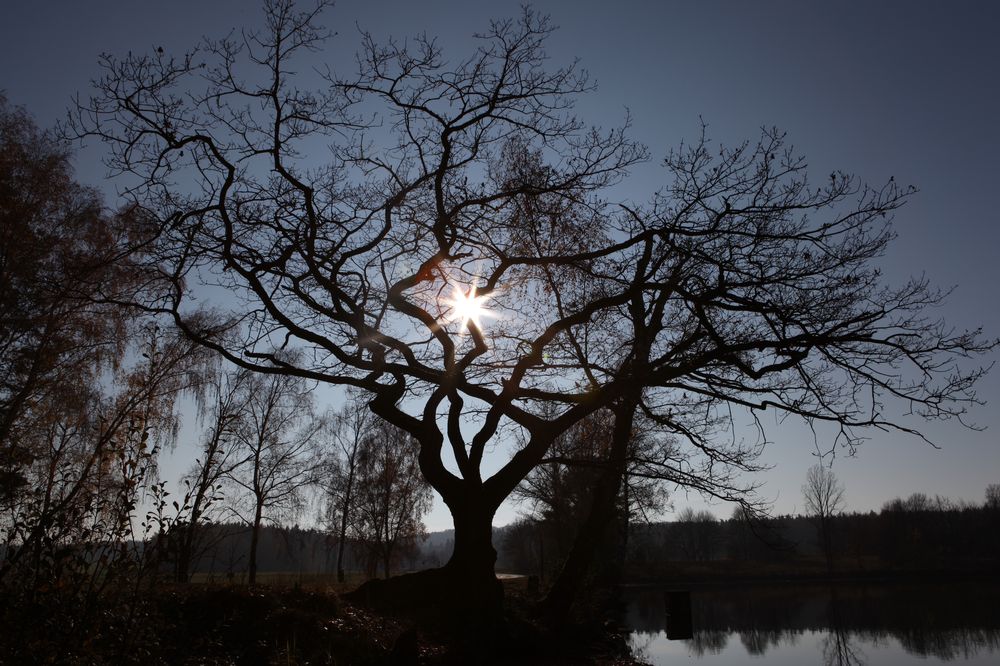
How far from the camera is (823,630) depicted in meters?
19.0

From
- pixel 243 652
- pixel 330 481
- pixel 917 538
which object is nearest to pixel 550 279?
pixel 243 652

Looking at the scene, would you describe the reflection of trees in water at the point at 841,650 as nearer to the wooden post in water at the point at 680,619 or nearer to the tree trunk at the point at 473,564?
the wooden post in water at the point at 680,619

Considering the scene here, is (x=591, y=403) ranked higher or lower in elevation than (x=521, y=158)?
lower

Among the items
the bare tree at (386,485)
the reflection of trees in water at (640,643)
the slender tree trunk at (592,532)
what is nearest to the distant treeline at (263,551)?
the bare tree at (386,485)

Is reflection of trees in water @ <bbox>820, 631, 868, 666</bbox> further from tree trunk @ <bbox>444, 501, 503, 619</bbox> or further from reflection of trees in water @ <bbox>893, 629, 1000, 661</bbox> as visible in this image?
tree trunk @ <bbox>444, 501, 503, 619</bbox>

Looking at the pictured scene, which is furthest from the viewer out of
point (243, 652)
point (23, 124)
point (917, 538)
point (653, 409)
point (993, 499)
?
point (993, 499)

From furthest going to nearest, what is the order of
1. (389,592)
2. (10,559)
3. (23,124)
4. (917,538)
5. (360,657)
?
(917,538) < (23,124) < (389,592) < (360,657) < (10,559)

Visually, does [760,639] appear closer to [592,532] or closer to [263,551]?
[592,532]

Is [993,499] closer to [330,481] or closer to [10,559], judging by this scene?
[330,481]

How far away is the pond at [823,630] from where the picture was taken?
14172 mm

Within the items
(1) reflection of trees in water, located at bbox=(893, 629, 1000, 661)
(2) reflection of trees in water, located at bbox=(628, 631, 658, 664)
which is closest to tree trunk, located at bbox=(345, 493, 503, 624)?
(2) reflection of trees in water, located at bbox=(628, 631, 658, 664)

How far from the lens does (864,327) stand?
9.70 meters

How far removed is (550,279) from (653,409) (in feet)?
11.3

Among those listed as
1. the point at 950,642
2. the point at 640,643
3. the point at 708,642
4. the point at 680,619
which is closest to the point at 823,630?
the point at 950,642
